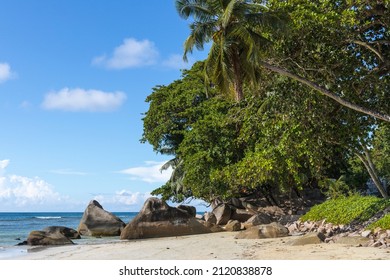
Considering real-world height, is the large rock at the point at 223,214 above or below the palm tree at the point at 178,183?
below

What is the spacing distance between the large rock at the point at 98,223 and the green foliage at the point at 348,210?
1209cm

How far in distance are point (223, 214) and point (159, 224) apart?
609cm

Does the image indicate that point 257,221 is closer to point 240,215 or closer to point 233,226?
point 233,226

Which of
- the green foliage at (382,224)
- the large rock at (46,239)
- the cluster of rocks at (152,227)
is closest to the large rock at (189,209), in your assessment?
the cluster of rocks at (152,227)

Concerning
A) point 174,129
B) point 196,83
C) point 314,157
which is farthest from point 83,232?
point 314,157

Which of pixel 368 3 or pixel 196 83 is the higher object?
pixel 196 83

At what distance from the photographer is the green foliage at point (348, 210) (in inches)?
739

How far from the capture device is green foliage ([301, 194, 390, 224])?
18.8m

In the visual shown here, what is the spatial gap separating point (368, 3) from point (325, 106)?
4.06 meters

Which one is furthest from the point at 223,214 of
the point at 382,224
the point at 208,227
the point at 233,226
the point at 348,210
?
the point at 382,224

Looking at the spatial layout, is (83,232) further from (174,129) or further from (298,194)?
(298,194)

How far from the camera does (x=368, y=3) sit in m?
14.0

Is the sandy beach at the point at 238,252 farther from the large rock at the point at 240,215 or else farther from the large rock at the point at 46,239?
the large rock at the point at 240,215

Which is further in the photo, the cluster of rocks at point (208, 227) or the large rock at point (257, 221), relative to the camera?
the large rock at point (257, 221)
